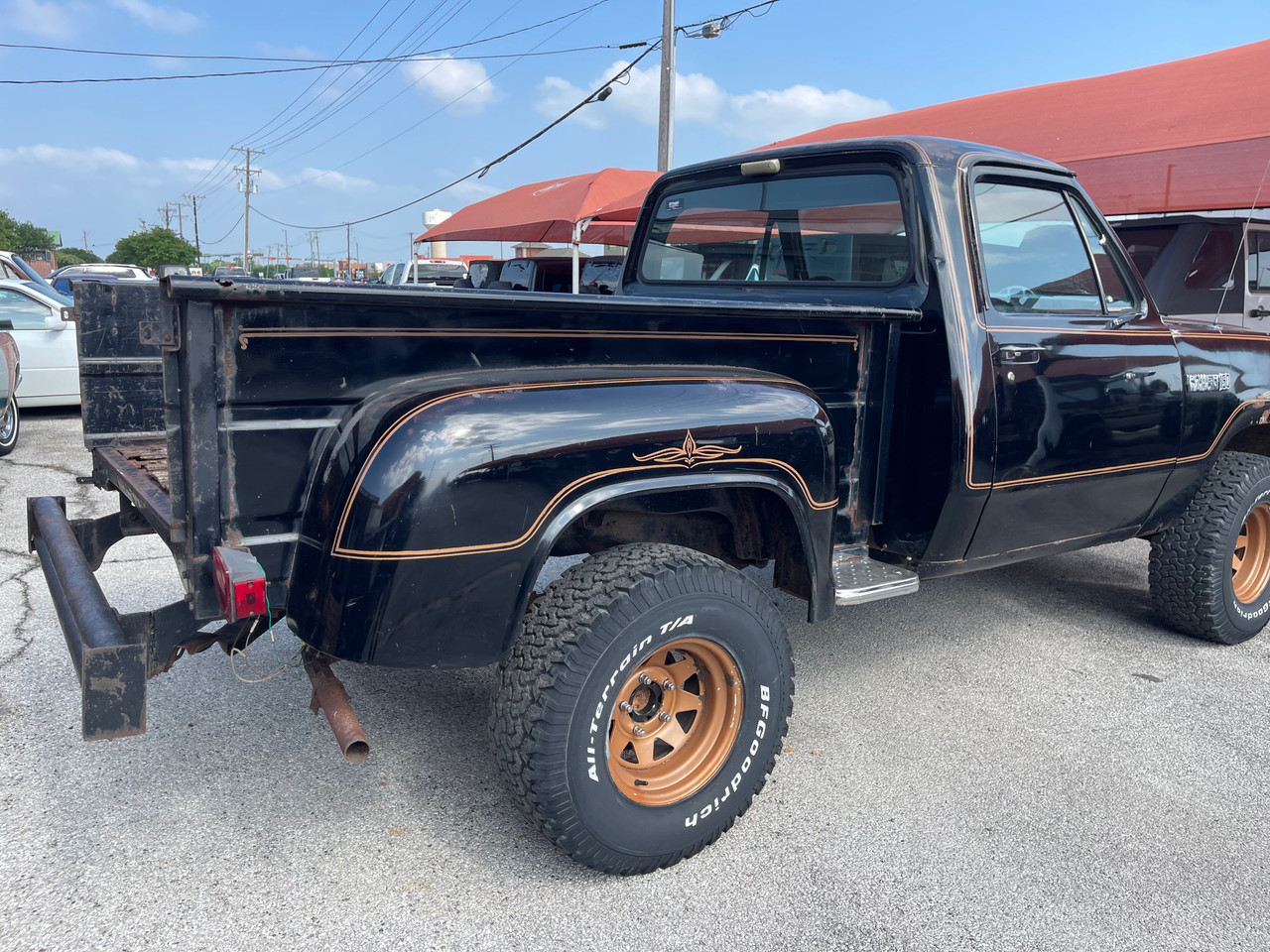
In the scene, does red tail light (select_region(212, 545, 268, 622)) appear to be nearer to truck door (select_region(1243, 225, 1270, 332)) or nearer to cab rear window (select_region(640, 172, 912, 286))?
cab rear window (select_region(640, 172, 912, 286))

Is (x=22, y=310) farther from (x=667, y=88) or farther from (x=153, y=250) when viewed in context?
(x=153, y=250)

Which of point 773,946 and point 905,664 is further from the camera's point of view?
point 905,664

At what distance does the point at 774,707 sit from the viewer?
8.23 ft

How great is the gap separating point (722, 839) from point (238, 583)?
60.8 inches

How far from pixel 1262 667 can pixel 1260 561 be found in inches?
22.7

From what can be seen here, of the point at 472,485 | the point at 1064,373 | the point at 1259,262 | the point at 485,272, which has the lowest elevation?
the point at 472,485

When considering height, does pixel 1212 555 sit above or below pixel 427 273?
below

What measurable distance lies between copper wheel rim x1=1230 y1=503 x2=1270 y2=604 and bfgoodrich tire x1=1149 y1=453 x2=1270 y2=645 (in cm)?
4

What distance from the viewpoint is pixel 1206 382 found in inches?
141

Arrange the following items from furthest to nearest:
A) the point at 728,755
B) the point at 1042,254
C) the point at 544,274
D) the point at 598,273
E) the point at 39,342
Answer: the point at 544,274, the point at 598,273, the point at 39,342, the point at 1042,254, the point at 728,755

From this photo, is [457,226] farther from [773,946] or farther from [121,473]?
[773,946]

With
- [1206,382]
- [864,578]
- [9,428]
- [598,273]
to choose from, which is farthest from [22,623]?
[598,273]

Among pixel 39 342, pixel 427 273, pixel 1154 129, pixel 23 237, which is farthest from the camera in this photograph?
pixel 23 237

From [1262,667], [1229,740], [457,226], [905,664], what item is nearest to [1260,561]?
[1262,667]
